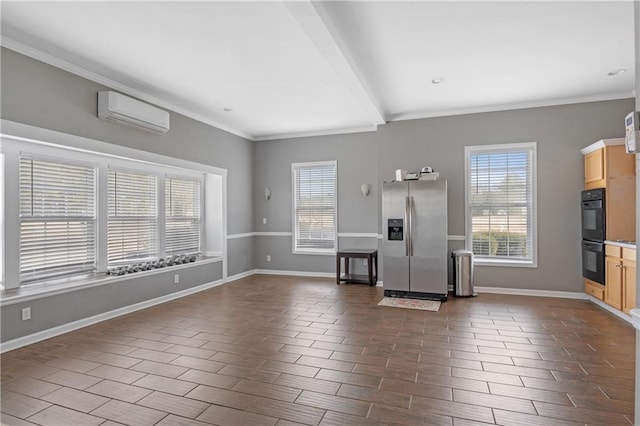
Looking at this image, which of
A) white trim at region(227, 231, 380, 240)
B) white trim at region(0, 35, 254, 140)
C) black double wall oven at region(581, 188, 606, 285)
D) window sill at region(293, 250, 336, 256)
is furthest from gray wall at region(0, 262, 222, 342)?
black double wall oven at region(581, 188, 606, 285)

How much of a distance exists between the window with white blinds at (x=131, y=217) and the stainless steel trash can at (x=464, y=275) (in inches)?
179

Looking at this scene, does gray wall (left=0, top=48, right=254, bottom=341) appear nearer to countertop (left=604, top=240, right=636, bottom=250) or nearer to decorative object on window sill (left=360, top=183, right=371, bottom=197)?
decorative object on window sill (left=360, top=183, right=371, bottom=197)

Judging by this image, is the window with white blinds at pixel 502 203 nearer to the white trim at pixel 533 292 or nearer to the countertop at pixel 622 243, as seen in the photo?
the white trim at pixel 533 292

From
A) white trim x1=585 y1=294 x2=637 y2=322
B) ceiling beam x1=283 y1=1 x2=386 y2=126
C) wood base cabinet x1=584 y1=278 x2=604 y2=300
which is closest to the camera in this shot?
ceiling beam x1=283 y1=1 x2=386 y2=126

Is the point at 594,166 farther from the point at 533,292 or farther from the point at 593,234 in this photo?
the point at 533,292

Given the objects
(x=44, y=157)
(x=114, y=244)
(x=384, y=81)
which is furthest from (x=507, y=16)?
(x=114, y=244)

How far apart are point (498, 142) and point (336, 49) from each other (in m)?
3.45

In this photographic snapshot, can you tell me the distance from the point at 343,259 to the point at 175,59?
452cm

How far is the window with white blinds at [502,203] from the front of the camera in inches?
212

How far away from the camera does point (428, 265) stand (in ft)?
16.8

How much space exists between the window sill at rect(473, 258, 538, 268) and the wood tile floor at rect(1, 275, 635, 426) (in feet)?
3.01

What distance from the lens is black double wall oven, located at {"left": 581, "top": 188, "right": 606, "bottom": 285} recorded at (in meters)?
4.44

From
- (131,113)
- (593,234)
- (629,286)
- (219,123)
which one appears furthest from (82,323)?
(593,234)

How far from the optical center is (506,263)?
17.8ft
